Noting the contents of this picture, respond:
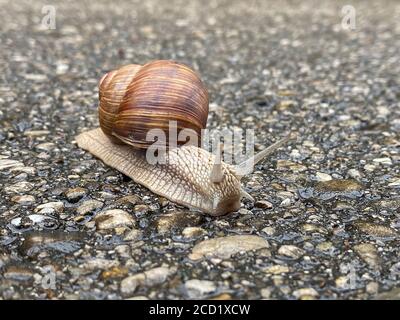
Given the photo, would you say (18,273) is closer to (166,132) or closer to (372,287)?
(166,132)

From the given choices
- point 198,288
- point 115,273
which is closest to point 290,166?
point 198,288

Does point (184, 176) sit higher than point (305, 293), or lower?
higher

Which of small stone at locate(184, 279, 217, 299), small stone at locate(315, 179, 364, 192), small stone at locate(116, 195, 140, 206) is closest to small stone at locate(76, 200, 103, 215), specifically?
small stone at locate(116, 195, 140, 206)

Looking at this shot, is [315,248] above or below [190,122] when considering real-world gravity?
below

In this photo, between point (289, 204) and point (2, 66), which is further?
point (2, 66)

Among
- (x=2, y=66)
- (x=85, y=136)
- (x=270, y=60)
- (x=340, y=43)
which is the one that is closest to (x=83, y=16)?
(x=2, y=66)

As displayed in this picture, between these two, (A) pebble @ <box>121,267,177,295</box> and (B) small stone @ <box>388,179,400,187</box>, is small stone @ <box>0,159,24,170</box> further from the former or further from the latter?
(B) small stone @ <box>388,179,400,187</box>

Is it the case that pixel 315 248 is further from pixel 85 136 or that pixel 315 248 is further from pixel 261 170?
pixel 85 136
